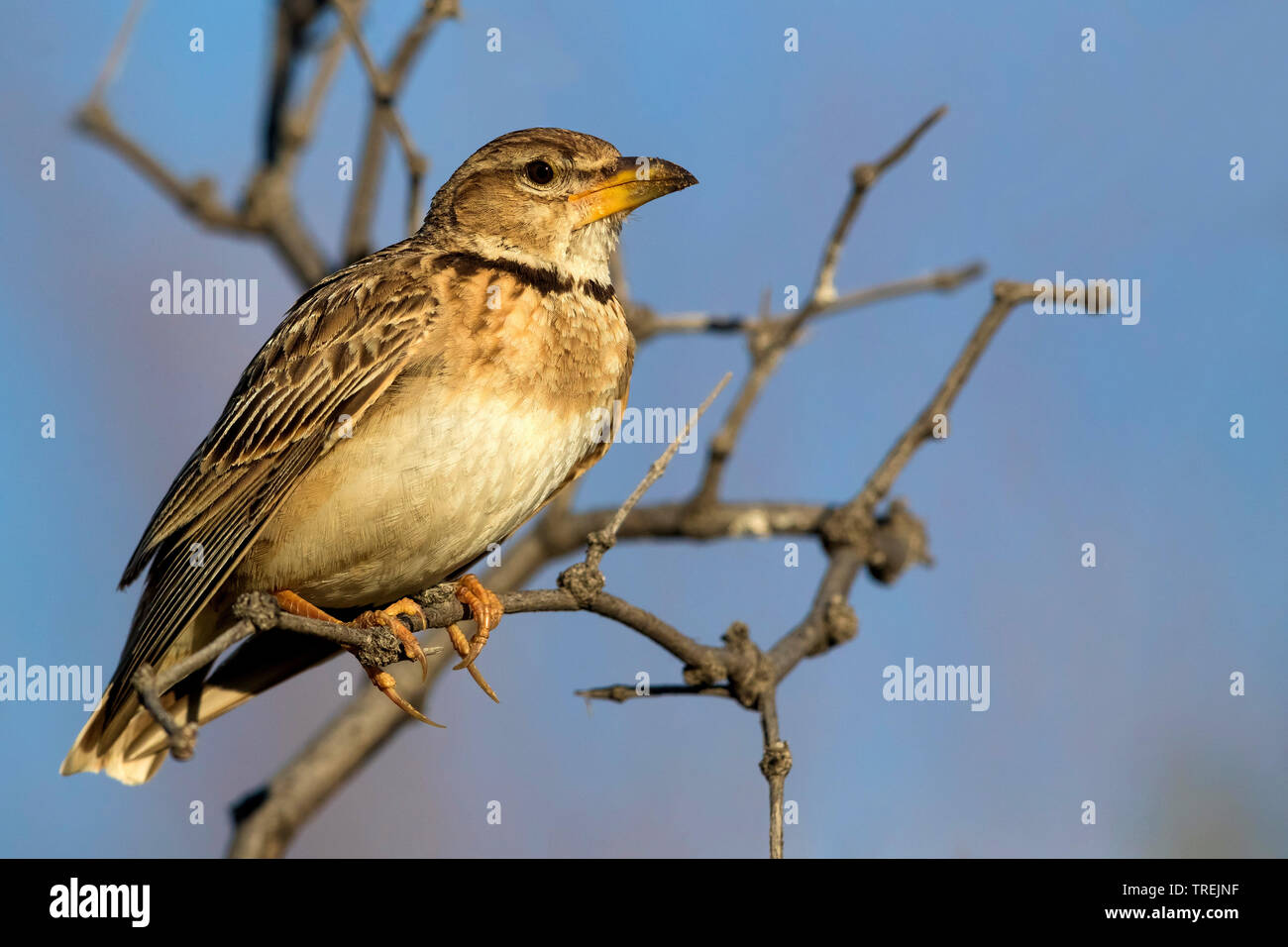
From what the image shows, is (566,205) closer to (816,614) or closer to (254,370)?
(254,370)

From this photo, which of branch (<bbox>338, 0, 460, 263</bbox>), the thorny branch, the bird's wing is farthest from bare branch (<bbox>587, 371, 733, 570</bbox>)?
branch (<bbox>338, 0, 460, 263</bbox>)

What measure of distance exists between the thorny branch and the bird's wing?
81 cm

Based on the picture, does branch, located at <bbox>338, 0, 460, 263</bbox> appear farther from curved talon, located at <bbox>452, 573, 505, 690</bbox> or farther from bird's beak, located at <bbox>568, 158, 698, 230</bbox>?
curved talon, located at <bbox>452, 573, 505, 690</bbox>

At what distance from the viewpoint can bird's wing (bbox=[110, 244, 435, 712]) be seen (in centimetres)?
526

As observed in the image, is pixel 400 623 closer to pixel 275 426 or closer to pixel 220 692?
pixel 275 426

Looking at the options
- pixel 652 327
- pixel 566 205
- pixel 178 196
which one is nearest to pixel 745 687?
pixel 566 205

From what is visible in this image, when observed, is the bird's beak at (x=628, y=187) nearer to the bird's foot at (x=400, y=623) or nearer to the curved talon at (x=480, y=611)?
the curved talon at (x=480, y=611)

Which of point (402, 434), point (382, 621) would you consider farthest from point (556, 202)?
point (382, 621)

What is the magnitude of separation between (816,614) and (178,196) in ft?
15.2

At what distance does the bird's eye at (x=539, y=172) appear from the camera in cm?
Result: 586

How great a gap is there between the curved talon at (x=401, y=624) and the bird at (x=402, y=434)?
16mm

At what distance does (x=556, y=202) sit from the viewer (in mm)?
5828

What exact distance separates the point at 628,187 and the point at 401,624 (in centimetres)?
211

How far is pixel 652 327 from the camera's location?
7.19 meters
